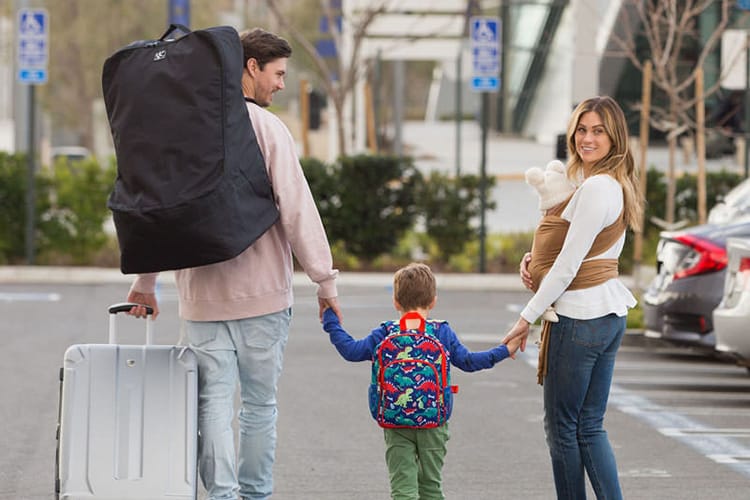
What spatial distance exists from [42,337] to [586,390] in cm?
847

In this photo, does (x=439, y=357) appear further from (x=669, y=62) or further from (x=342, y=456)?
(x=669, y=62)

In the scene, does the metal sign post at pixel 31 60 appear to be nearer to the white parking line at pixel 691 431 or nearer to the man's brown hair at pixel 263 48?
the white parking line at pixel 691 431

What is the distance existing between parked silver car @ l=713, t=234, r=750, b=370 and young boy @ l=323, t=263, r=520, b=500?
4465mm

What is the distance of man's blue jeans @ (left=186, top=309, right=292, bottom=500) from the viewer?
5.91 metres

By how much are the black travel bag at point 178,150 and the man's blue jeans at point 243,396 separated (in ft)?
1.36

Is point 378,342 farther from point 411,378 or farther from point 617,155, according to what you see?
point 617,155

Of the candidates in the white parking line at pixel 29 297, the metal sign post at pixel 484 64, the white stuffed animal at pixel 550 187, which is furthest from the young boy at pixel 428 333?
the metal sign post at pixel 484 64

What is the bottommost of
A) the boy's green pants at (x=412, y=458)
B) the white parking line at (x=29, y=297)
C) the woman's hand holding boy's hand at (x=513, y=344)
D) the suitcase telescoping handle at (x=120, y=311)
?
the white parking line at (x=29, y=297)

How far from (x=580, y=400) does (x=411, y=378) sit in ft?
2.16

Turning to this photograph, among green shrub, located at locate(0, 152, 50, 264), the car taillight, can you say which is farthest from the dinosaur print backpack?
green shrub, located at locate(0, 152, 50, 264)

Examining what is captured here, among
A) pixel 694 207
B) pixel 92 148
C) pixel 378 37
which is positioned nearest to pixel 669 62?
pixel 694 207

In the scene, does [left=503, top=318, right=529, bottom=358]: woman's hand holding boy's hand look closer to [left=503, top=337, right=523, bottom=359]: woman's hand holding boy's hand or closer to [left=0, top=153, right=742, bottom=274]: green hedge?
[left=503, top=337, right=523, bottom=359]: woman's hand holding boy's hand

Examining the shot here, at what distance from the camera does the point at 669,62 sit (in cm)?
1839

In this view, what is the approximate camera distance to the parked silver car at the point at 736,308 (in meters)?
10.0
